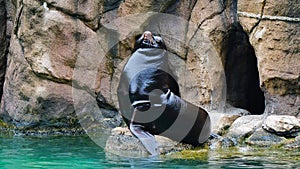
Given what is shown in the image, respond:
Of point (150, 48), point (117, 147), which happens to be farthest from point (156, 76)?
point (117, 147)

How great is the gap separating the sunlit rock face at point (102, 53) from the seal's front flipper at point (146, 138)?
10.6 ft

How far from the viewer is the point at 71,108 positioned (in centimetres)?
1099

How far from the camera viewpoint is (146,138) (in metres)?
7.22

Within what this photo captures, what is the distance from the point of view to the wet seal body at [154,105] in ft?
24.8

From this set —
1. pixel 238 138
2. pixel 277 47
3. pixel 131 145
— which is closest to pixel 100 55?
pixel 277 47

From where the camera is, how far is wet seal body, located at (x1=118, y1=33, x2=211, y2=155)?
24.8 feet

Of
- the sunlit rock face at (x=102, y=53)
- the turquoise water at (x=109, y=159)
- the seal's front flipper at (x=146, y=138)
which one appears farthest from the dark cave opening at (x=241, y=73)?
the seal's front flipper at (x=146, y=138)

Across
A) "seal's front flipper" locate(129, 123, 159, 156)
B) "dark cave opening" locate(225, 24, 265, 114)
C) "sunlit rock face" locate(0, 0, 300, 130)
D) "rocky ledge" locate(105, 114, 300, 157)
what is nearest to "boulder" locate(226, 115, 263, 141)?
"rocky ledge" locate(105, 114, 300, 157)

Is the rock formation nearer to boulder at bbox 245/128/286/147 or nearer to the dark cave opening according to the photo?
the dark cave opening

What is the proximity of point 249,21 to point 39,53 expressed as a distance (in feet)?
12.6

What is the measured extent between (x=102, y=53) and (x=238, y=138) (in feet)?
12.8

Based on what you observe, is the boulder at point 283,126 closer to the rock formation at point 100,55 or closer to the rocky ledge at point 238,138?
the rocky ledge at point 238,138

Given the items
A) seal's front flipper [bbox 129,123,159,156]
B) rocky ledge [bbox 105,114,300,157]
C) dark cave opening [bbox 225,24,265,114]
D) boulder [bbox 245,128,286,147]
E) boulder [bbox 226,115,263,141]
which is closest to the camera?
seal's front flipper [bbox 129,123,159,156]

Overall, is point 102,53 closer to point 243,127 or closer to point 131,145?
point 243,127
